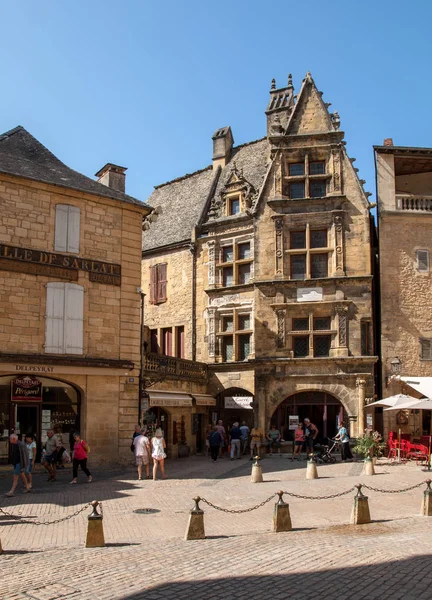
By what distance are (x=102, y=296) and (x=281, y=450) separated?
9.03m

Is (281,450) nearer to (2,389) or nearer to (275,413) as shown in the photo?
(275,413)

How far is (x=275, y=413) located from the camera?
24547mm

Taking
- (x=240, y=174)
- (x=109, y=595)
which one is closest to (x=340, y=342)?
(x=240, y=174)

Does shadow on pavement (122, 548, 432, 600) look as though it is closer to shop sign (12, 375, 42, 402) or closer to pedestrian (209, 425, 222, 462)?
shop sign (12, 375, 42, 402)

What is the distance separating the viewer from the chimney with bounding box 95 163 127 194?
22.8m

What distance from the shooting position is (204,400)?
80.7ft

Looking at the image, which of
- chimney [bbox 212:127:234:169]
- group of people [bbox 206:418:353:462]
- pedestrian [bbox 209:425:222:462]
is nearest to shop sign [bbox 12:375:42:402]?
pedestrian [bbox 209:425:222:462]

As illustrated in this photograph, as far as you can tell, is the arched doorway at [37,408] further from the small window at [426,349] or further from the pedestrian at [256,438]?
the small window at [426,349]

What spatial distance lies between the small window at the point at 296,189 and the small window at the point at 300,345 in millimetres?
5327

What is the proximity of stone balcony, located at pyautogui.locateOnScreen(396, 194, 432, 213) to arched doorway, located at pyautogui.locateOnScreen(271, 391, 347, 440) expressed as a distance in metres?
7.26

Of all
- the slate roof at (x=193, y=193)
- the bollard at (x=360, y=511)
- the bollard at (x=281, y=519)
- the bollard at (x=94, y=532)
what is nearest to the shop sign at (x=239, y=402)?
the slate roof at (x=193, y=193)

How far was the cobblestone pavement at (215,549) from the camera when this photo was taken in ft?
23.1

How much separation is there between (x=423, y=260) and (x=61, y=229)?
42.5 feet

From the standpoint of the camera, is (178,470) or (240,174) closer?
(178,470)
